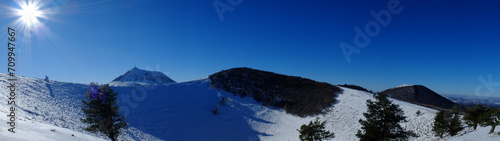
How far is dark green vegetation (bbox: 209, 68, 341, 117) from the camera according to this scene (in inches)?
1572

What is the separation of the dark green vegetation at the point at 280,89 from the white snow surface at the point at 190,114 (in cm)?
233

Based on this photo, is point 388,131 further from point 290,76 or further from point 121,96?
point 290,76

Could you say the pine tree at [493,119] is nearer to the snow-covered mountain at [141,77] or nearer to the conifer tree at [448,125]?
the conifer tree at [448,125]

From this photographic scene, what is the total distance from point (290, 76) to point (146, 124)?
41.8 metres

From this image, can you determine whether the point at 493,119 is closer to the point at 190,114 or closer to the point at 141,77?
the point at 190,114

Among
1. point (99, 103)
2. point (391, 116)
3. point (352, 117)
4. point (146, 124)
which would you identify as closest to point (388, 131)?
point (391, 116)

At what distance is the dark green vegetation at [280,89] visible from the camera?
39.9 m

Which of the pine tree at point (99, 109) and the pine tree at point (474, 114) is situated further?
the pine tree at point (474, 114)

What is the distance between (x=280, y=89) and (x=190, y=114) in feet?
81.9

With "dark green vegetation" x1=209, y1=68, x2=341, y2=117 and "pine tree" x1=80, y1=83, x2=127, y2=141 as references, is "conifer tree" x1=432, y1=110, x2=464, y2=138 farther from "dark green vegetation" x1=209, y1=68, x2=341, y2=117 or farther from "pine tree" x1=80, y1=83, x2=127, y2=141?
"pine tree" x1=80, y1=83, x2=127, y2=141

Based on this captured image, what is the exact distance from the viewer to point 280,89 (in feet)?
167

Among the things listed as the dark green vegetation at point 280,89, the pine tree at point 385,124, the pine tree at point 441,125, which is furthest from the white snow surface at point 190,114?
the pine tree at point 385,124

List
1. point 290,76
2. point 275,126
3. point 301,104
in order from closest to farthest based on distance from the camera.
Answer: point 275,126
point 301,104
point 290,76

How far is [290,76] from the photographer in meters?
59.8
